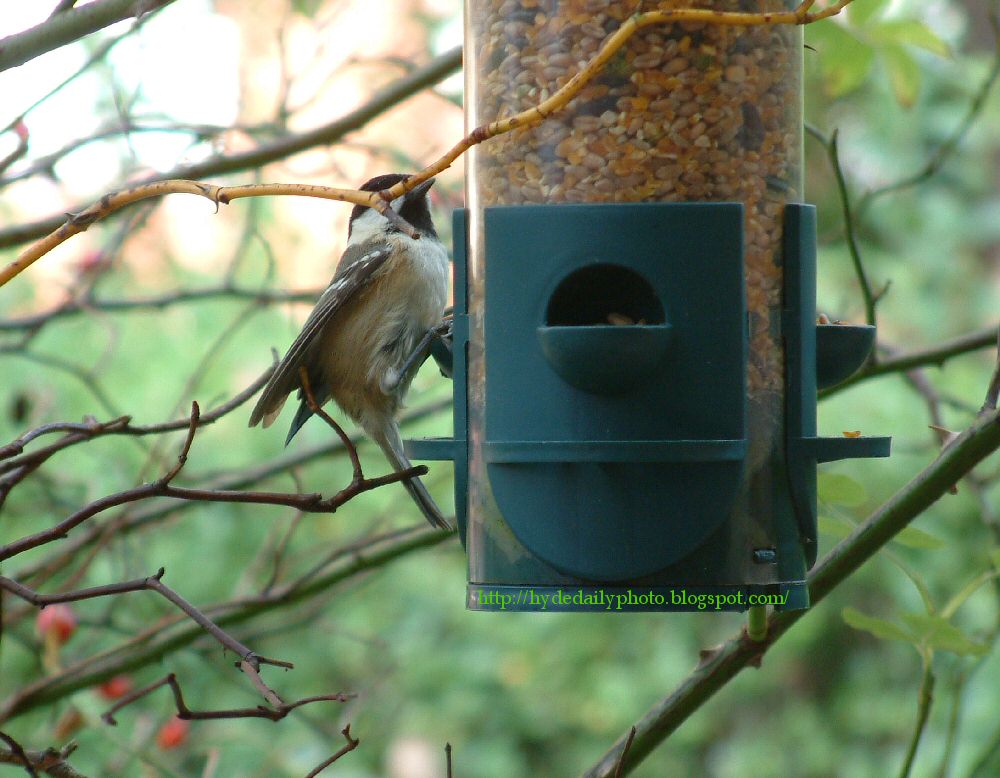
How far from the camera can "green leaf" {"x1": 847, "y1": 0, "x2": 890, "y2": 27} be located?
98.3 inches

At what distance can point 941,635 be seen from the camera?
1902mm

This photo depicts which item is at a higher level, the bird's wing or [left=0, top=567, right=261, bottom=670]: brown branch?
the bird's wing

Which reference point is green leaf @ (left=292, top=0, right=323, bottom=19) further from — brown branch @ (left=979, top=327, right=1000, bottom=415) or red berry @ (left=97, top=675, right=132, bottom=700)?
brown branch @ (left=979, top=327, right=1000, bottom=415)

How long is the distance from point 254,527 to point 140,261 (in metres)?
1.79

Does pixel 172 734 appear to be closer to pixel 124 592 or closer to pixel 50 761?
pixel 50 761

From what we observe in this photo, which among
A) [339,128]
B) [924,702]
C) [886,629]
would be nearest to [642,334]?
[886,629]

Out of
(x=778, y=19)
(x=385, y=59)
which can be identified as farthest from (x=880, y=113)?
(x=778, y=19)

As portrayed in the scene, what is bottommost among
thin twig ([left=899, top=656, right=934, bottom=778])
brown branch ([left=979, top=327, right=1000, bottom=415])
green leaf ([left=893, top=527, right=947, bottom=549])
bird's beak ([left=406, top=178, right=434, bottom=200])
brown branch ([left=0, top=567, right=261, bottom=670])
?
thin twig ([left=899, top=656, right=934, bottom=778])

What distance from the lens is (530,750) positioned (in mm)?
6539

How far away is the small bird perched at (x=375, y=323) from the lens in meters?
2.91

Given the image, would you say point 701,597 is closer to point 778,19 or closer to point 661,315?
point 661,315

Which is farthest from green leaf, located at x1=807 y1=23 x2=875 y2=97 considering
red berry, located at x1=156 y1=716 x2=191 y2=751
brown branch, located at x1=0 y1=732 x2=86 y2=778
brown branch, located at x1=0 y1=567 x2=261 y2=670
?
red berry, located at x1=156 y1=716 x2=191 y2=751

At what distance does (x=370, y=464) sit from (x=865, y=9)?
2017mm

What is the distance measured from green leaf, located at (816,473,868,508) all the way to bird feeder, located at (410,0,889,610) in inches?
0.9
